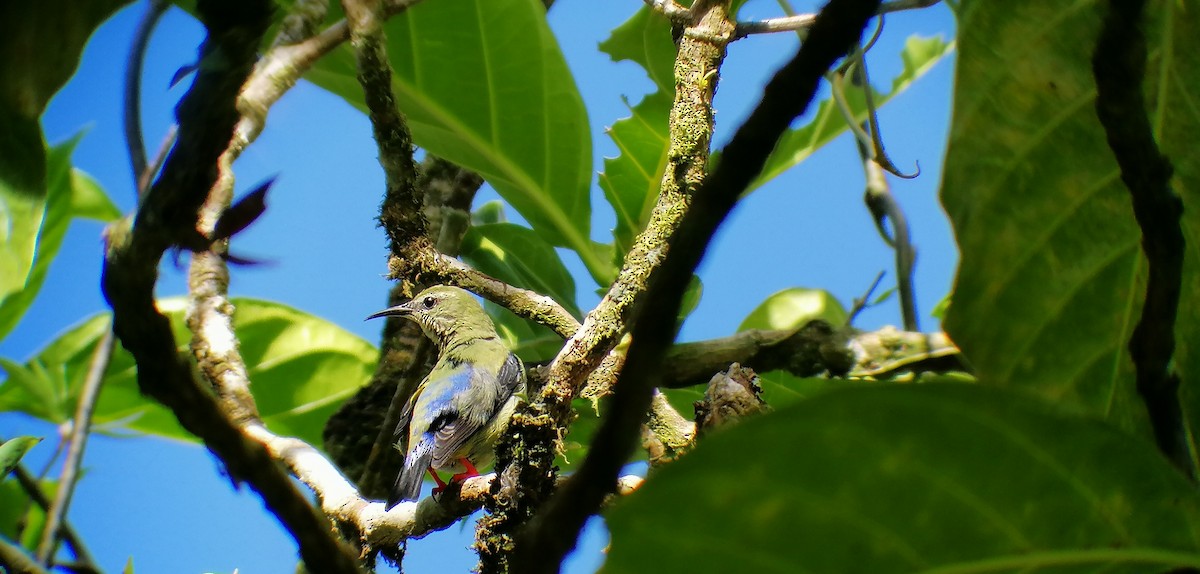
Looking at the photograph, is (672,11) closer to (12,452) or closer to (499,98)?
(499,98)

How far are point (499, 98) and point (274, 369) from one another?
4.04 feet

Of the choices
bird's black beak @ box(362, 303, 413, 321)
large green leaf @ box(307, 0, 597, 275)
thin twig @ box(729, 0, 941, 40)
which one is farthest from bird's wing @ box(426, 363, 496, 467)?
thin twig @ box(729, 0, 941, 40)

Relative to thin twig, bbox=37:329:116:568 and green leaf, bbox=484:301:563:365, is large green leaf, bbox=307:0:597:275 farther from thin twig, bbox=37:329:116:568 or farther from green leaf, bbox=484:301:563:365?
thin twig, bbox=37:329:116:568

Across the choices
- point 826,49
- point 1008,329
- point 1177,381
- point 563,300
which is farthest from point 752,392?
point 563,300

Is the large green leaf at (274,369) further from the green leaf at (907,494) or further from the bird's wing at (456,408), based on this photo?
the green leaf at (907,494)

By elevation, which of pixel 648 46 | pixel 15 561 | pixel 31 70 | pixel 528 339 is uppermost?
pixel 648 46

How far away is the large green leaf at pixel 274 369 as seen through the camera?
313cm

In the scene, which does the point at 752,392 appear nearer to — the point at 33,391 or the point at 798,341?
the point at 798,341

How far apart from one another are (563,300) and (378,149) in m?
0.91

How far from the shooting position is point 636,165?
2732 mm

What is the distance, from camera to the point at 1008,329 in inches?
51.8

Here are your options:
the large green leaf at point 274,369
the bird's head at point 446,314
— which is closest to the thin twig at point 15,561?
the large green leaf at point 274,369

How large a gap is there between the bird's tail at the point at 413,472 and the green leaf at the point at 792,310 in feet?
3.52

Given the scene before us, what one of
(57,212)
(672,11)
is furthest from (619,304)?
(57,212)
